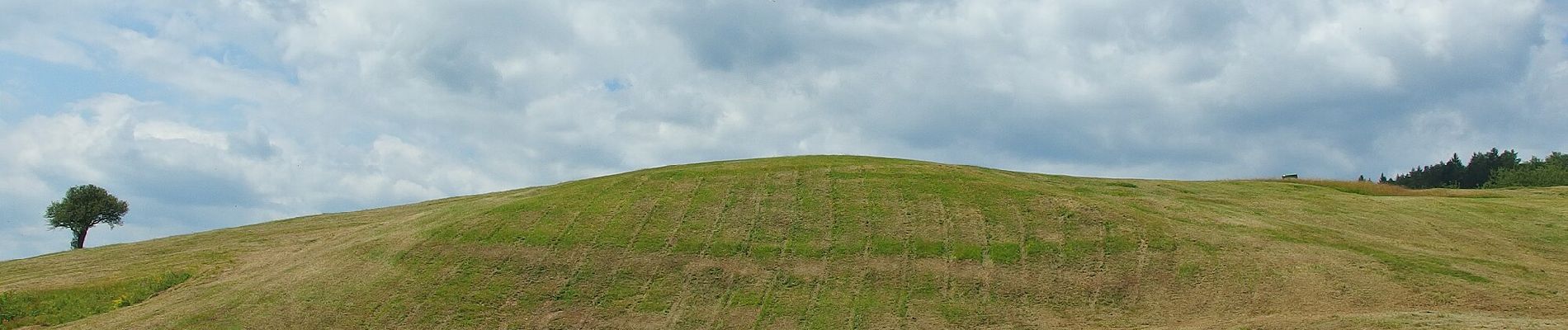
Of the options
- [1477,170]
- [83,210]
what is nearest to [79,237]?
[83,210]

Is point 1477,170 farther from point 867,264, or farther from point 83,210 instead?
point 83,210

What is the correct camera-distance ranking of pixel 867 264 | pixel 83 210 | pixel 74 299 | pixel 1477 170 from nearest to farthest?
pixel 867 264 → pixel 74 299 → pixel 83 210 → pixel 1477 170

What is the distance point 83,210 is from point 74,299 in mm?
43350

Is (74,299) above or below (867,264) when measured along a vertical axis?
below

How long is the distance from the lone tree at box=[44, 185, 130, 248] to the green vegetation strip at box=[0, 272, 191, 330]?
132ft

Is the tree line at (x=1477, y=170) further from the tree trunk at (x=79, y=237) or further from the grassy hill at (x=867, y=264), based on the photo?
the tree trunk at (x=79, y=237)

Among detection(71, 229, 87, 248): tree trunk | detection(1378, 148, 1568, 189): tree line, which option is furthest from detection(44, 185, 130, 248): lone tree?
detection(1378, 148, 1568, 189): tree line

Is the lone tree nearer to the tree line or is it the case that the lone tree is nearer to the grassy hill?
the grassy hill

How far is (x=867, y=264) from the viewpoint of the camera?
144 ft

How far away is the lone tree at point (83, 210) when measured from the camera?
8331 cm

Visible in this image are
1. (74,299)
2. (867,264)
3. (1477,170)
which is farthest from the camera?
(1477,170)

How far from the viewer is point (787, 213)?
165 ft

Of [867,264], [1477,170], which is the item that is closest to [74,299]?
[867,264]

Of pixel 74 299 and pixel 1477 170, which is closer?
pixel 74 299
